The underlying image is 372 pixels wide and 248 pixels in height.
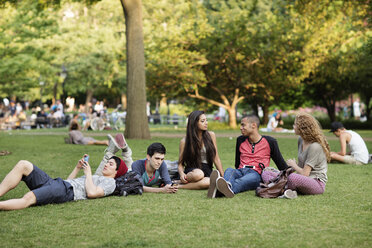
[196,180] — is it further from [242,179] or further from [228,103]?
[228,103]

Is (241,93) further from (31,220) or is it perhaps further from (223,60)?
(31,220)

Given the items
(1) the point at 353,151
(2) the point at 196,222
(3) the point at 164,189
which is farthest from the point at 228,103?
(2) the point at 196,222

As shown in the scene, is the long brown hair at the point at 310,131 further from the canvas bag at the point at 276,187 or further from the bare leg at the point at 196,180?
the bare leg at the point at 196,180

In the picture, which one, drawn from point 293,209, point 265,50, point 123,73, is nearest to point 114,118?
point 265,50

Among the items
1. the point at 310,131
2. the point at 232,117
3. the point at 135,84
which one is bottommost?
the point at 310,131

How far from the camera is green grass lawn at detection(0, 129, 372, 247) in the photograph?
529cm

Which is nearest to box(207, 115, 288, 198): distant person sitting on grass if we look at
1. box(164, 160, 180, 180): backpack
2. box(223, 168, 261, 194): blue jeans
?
box(223, 168, 261, 194): blue jeans

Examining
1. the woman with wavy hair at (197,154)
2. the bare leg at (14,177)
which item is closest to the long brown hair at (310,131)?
the woman with wavy hair at (197,154)

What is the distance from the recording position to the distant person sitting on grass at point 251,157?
8492 mm

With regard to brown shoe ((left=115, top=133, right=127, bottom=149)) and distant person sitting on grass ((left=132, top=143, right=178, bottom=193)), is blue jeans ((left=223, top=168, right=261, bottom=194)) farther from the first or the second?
brown shoe ((left=115, top=133, right=127, bottom=149))

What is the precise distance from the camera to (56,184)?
7.27 meters

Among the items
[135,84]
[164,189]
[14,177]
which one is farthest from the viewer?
[135,84]

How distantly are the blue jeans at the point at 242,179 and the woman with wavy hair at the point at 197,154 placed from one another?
0.31m

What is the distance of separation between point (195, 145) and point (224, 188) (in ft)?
3.85
